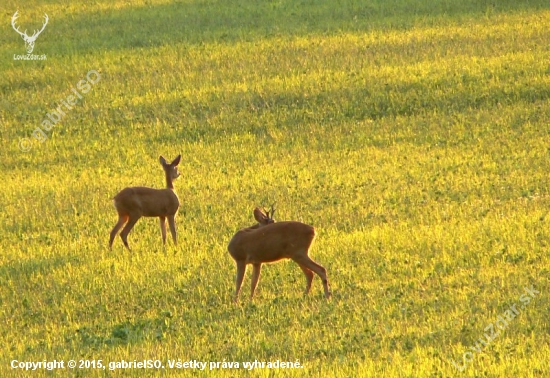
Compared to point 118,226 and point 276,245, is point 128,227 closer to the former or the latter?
point 118,226

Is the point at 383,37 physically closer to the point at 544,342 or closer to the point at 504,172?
the point at 504,172

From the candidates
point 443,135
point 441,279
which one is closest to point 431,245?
point 441,279

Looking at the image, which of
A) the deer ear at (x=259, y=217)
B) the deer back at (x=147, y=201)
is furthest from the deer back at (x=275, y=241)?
the deer back at (x=147, y=201)

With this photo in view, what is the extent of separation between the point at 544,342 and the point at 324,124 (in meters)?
17.0

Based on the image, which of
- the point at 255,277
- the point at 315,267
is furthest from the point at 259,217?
the point at 315,267

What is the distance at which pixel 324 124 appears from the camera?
1107 inches

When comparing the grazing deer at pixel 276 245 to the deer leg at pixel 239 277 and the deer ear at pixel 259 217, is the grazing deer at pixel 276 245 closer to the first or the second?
the deer leg at pixel 239 277

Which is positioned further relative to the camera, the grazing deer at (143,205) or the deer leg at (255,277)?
the grazing deer at (143,205)

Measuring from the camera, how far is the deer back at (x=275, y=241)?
44.6ft

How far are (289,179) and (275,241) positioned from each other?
8.94 metres

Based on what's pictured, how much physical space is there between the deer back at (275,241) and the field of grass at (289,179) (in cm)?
65

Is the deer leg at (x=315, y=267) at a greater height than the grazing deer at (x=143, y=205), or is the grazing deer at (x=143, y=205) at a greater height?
the grazing deer at (x=143, y=205)

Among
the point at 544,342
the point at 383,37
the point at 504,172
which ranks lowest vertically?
the point at 544,342

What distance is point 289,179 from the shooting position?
73.8 feet
